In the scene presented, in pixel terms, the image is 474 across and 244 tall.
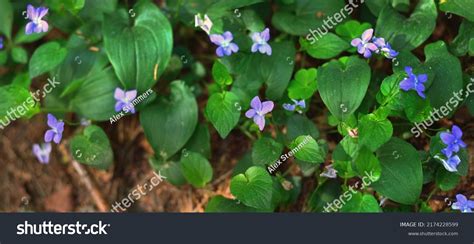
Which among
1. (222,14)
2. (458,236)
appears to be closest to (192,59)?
(222,14)

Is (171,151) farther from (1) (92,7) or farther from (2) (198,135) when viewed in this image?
(1) (92,7)

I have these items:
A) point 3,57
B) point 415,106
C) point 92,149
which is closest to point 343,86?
point 415,106

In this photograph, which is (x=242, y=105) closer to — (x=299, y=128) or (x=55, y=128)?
(x=299, y=128)

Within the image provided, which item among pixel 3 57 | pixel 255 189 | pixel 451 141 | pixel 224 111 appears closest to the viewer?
pixel 451 141

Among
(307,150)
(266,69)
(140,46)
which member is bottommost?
(307,150)

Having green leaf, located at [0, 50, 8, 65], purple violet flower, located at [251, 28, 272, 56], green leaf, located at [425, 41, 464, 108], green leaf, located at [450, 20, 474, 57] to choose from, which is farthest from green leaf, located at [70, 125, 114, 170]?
green leaf, located at [450, 20, 474, 57]

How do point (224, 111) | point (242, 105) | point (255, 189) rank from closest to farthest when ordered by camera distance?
point (255, 189)
point (224, 111)
point (242, 105)
